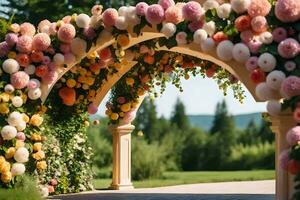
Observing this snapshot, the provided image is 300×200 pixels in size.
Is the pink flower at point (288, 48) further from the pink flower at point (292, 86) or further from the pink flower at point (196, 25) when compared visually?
the pink flower at point (196, 25)

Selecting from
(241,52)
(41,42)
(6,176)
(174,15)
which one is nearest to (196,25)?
(174,15)

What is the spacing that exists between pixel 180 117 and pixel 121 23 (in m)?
24.9

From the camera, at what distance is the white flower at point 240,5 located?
340 inches

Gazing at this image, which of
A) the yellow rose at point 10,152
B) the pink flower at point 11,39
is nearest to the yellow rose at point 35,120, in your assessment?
the yellow rose at point 10,152

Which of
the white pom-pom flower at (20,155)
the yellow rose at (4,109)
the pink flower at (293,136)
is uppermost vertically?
the yellow rose at (4,109)

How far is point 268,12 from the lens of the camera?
8.61 meters

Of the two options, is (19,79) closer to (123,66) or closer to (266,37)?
(123,66)

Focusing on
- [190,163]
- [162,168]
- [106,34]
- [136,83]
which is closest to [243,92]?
[136,83]

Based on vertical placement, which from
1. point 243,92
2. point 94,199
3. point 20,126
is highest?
point 243,92

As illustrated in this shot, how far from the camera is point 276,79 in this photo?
8195 millimetres

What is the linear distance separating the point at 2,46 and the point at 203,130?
2313 cm

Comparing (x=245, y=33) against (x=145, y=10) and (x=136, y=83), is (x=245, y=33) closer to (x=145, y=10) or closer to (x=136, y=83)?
(x=145, y=10)

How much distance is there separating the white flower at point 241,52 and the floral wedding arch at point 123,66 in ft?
0.05

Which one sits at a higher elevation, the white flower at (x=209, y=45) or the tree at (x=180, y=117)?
the tree at (x=180, y=117)
